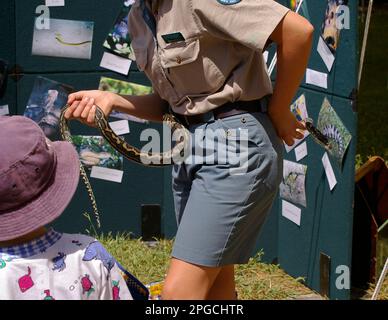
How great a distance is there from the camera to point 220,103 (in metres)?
2.71

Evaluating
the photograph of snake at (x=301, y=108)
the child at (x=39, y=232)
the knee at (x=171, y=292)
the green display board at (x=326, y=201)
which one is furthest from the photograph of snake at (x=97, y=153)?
the child at (x=39, y=232)

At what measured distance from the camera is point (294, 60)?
2682mm

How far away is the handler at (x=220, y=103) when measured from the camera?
263cm

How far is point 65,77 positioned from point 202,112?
251cm

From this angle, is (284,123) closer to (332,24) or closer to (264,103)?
(264,103)

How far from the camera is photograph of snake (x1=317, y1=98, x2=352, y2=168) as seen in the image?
4.11 m

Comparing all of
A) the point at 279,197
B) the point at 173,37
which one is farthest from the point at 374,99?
the point at 173,37

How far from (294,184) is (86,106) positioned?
7.08ft

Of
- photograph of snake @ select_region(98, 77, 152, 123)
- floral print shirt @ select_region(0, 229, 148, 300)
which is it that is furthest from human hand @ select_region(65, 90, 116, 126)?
photograph of snake @ select_region(98, 77, 152, 123)

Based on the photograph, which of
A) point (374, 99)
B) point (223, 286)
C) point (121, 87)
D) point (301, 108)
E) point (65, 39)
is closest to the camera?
point (223, 286)

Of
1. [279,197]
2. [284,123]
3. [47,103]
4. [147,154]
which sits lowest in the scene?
[279,197]

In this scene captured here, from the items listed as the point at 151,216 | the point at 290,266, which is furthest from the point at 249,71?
the point at 151,216

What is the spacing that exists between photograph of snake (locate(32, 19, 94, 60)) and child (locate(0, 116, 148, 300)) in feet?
9.83

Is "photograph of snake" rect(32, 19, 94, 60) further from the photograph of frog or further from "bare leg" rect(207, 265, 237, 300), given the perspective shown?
"bare leg" rect(207, 265, 237, 300)
